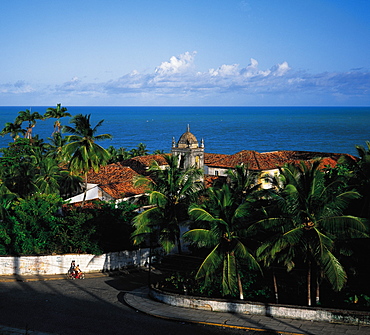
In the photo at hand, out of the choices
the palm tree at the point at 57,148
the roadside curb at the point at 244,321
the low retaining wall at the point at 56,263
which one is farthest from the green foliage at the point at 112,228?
the palm tree at the point at 57,148

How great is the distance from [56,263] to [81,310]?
815 cm

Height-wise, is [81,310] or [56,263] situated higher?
[56,263]

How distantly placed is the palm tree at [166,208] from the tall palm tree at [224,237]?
6.60 metres

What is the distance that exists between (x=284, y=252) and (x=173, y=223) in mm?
9314

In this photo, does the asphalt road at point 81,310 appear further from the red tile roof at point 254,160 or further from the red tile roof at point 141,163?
the red tile roof at point 254,160

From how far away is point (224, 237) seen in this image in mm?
23250

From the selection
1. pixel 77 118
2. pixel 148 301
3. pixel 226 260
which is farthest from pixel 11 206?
pixel 226 260

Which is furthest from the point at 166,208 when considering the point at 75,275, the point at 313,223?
the point at 313,223

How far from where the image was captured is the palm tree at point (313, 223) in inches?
827

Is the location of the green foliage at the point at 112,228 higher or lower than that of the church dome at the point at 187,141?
lower

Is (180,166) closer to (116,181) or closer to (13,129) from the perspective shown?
(116,181)

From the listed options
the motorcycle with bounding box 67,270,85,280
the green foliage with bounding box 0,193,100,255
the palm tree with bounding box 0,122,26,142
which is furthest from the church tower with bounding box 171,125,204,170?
the palm tree with bounding box 0,122,26,142

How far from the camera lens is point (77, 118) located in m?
37.9

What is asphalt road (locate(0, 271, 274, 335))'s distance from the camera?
2136 centimetres
